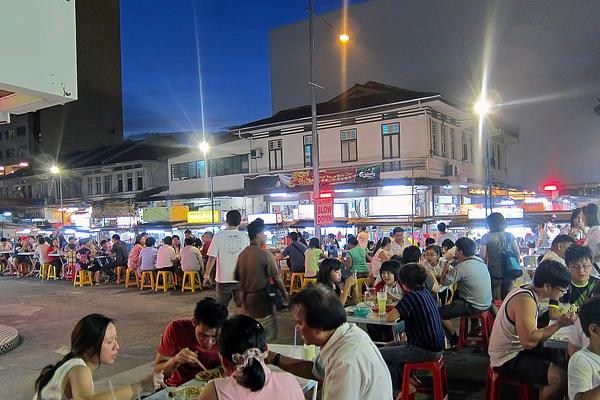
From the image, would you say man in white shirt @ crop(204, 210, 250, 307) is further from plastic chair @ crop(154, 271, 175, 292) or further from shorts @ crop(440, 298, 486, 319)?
plastic chair @ crop(154, 271, 175, 292)

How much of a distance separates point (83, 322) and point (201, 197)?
24141mm

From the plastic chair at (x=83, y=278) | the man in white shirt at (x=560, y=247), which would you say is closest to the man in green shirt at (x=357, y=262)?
the man in white shirt at (x=560, y=247)

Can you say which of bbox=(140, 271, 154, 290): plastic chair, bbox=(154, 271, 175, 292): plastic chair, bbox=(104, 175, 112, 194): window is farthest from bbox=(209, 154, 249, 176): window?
bbox=(154, 271, 175, 292): plastic chair

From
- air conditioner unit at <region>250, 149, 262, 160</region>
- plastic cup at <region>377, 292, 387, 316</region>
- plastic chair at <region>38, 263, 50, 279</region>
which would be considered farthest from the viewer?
air conditioner unit at <region>250, 149, 262, 160</region>

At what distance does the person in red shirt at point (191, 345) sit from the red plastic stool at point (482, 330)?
4.31m

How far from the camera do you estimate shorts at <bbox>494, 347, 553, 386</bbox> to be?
Result: 412 cm

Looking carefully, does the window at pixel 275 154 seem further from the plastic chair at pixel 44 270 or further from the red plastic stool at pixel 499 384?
the red plastic stool at pixel 499 384

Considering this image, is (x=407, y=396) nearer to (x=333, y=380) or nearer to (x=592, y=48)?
(x=333, y=380)

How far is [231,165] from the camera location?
27.4 m

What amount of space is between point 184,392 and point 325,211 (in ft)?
27.9

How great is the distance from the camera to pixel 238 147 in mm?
27125

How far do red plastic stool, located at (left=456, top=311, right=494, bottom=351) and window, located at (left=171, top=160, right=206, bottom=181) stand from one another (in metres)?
22.4

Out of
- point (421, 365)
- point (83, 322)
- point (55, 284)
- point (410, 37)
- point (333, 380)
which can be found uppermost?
point (410, 37)

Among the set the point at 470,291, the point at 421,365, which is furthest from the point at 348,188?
the point at 421,365
